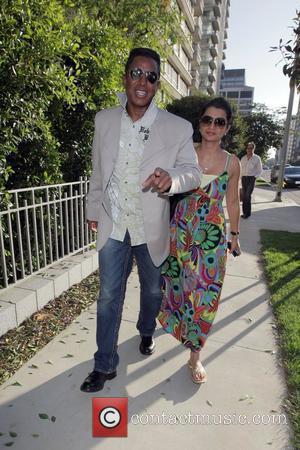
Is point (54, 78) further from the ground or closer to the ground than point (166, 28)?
closer to the ground

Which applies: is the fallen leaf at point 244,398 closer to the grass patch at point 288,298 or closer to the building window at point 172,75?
the grass patch at point 288,298

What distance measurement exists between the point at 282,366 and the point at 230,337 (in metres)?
0.54

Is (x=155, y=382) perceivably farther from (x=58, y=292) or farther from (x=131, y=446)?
(x=58, y=292)

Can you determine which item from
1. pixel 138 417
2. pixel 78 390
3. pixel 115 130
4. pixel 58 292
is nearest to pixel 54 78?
pixel 115 130

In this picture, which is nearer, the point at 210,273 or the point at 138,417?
the point at 138,417

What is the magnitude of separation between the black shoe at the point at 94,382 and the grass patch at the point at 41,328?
60cm

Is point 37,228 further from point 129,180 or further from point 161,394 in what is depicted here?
point 161,394

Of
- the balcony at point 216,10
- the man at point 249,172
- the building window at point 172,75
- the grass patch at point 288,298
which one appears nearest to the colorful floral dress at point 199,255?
the grass patch at point 288,298

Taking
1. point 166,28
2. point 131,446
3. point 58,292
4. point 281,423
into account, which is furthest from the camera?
point 166,28

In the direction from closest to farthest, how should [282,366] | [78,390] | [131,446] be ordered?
[131,446] → [78,390] → [282,366]

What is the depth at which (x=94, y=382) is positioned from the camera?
238 centimetres

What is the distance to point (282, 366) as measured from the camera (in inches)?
107

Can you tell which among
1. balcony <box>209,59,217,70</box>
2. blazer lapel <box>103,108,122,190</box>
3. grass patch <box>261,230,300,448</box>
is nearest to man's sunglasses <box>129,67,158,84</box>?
blazer lapel <box>103,108,122,190</box>

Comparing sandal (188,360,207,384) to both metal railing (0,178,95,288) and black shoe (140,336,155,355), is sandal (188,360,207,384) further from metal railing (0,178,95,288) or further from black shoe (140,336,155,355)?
metal railing (0,178,95,288)
